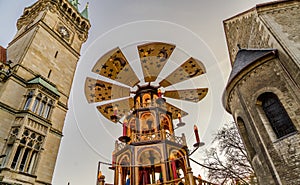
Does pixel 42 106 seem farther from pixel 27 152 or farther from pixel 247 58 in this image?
pixel 247 58

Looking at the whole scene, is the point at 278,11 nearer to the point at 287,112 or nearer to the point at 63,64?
the point at 287,112

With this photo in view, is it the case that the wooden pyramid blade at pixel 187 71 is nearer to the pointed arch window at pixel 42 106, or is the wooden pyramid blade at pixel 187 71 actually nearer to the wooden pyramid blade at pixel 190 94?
the wooden pyramid blade at pixel 190 94

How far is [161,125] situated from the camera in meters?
11.9

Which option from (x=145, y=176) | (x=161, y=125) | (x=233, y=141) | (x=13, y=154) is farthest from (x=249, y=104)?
(x=13, y=154)

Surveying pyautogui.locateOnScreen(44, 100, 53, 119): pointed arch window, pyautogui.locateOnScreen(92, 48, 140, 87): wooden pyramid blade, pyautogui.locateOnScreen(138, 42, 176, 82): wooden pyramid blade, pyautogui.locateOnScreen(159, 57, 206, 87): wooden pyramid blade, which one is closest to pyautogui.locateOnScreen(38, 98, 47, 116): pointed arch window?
pyautogui.locateOnScreen(44, 100, 53, 119): pointed arch window

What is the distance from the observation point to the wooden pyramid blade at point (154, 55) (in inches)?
400

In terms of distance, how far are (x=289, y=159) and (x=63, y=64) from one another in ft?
62.2

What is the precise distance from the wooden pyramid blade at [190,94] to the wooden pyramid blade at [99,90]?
3.82 meters

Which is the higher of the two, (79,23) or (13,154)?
(79,23)

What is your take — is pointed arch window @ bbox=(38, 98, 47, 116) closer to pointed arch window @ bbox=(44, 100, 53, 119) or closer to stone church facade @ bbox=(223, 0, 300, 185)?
pointed arch window @ bbox=(44, 100, 53, 119)

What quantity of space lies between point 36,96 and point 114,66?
21.7 feet

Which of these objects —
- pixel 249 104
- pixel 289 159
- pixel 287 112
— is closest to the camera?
pixel 289 159

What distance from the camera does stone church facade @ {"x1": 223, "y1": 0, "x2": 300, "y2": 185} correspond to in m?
7.59

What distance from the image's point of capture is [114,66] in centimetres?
1075
